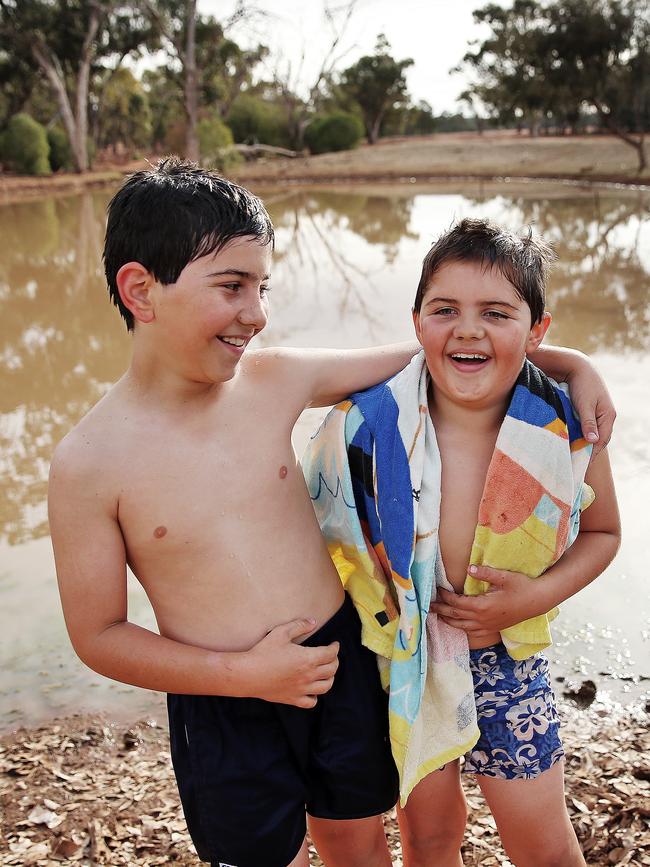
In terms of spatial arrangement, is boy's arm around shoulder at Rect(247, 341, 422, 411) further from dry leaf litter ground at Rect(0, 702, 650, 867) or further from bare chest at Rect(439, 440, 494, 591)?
dry leaf litter ground at Rect(0, 702, 650, 867)

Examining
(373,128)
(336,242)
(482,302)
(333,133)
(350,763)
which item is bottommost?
(350,763)

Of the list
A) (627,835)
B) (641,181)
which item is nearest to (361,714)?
(627,835)

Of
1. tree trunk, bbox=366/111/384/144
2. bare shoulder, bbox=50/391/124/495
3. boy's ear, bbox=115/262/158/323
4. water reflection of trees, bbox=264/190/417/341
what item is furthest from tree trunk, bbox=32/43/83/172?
bare shoulder, bbox=50/391/124/495

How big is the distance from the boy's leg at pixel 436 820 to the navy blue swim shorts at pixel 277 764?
12cm

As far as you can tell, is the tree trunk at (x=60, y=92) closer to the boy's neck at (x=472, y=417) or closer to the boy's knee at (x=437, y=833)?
the boy's neck at (x=472, y=417)

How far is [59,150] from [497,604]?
31.9 meters

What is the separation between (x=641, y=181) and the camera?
21.7 m

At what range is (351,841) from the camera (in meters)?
1.64

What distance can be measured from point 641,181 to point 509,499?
23.0 m

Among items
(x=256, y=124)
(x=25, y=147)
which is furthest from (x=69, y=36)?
(x=256, y=124)

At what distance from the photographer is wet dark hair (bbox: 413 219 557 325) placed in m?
1.62

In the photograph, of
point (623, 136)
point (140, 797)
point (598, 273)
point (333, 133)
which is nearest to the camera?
point (140, 797)

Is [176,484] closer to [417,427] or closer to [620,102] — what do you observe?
[417,427]

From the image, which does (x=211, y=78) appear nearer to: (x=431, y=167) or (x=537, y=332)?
(x=431, y=167)
